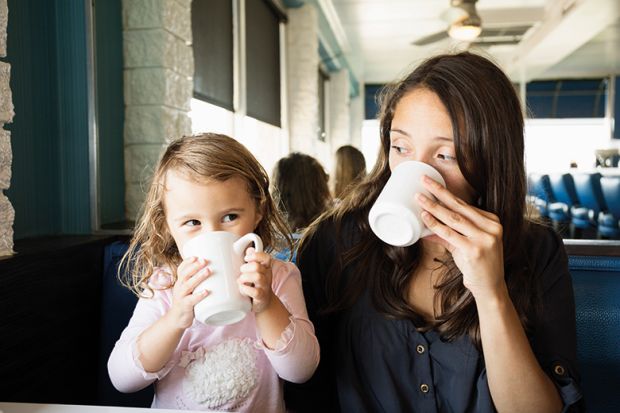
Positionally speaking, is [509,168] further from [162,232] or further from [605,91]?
[605,91]

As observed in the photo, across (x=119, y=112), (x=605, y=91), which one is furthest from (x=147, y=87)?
(x=605, y=91)

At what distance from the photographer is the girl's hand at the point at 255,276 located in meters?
0.78

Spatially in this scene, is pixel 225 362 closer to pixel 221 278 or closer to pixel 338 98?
pixel 221 278

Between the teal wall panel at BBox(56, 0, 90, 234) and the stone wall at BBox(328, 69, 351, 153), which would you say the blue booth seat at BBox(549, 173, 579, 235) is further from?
the teal wall panel at BBox(56, 0, 90, 234)

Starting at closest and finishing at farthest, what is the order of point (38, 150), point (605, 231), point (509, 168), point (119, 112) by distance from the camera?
point (509, 168) < point (38, 150) < point (119, 112) < point (605, 231)

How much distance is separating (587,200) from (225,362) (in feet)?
18.9

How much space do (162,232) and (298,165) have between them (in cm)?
180

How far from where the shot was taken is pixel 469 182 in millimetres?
962

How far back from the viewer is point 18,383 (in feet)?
3.89

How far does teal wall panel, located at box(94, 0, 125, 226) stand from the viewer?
1983 mm

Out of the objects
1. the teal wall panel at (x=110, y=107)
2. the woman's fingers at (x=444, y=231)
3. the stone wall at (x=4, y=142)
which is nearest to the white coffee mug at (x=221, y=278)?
the woman's fingers at (x=444, y=231)

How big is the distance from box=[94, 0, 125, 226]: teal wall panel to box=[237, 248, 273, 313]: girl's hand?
1290mm

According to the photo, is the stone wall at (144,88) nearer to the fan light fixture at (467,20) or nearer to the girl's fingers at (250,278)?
the girl's fingers at (250,278)

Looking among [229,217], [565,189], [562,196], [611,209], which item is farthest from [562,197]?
[229,217]
